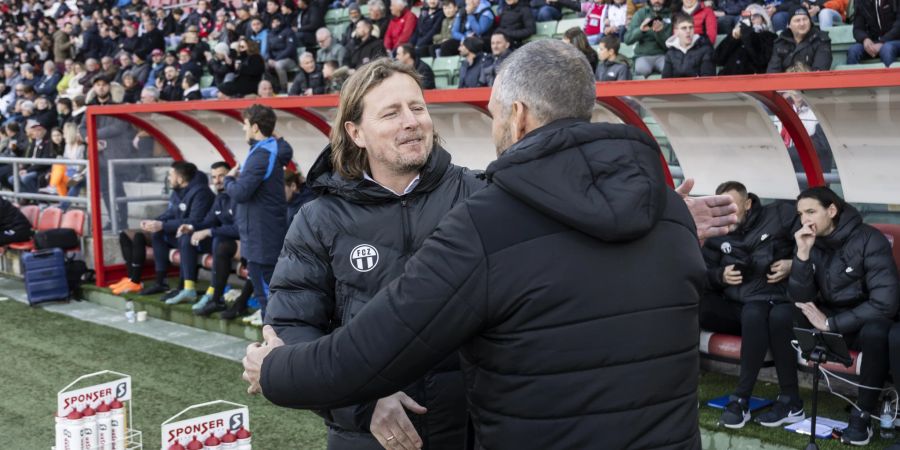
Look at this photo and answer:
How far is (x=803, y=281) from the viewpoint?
511cm

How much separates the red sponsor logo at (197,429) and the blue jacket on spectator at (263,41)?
11.2 metres

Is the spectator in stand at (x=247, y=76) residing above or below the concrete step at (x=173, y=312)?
above

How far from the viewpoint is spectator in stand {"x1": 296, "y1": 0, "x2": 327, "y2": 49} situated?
13852 millimetres

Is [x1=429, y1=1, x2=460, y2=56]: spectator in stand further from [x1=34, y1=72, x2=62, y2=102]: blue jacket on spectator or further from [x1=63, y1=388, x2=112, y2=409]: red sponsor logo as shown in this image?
[x1=34, y1=72, x2=62, y2=102]: blue jacket on spectator

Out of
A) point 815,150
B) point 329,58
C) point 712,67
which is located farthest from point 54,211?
point 815,150

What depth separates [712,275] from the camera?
5727 millimetres

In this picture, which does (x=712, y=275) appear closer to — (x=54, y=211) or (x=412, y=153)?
(x=412, y=153)

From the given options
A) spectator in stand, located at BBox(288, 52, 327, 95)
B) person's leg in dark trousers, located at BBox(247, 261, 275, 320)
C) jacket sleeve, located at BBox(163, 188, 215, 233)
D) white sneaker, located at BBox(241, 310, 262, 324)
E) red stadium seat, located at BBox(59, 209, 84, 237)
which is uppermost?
spectator in stand, located at BBox(288, 52, 327, 95)

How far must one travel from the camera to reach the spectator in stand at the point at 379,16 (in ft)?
39.7

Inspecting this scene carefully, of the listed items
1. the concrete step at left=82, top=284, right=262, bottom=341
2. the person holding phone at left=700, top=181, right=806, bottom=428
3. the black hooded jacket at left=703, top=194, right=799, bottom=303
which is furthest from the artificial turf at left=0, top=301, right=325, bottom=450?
the black hooded jacket at left=703, top=194, right=799, bottom=303

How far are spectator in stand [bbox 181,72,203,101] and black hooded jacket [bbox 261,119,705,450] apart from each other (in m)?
12.5

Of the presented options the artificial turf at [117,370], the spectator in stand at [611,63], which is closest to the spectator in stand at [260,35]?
the artificial turf at [117,370]

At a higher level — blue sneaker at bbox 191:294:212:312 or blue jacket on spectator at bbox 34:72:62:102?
blue jacket on spectator at bbox 34:72:62:102

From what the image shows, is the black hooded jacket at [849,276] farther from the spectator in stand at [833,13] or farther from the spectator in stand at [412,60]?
the spectator in stand at [412,60]
